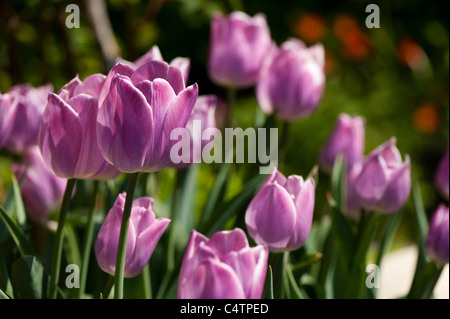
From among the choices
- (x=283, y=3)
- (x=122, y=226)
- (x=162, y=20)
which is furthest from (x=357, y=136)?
(x=283, y=3)

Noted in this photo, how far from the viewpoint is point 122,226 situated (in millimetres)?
708

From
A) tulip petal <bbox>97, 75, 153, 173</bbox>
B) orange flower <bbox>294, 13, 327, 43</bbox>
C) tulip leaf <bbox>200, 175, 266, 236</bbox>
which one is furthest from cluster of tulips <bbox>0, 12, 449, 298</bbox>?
orange flower <bbox>294, 13, 327, 43</bbox>

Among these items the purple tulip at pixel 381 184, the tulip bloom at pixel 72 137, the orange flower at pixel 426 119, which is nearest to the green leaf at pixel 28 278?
the tulip bloom at pixel 72 137

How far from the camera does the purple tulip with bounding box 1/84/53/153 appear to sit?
1076 mm

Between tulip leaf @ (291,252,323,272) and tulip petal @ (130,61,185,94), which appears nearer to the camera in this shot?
tulip petal @ (130,61,185,94)

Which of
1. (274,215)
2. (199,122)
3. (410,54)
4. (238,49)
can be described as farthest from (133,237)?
(410,54)

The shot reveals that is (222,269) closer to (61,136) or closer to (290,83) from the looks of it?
(61,136)

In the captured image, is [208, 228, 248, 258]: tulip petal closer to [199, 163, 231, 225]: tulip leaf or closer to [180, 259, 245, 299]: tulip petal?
[180, 259, 245, 299]: tulip petal

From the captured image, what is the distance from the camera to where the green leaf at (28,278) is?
32.5 inches

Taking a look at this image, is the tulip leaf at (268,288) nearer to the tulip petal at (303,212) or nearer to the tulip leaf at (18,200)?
the tulip petal at (303,212)

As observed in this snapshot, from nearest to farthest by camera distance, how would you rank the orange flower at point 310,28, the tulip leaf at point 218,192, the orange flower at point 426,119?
the tulip leaf at point 218,192
the orange flower at point 426,119
the orange flower at point 310,28

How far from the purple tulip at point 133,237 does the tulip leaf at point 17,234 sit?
0.44 ft

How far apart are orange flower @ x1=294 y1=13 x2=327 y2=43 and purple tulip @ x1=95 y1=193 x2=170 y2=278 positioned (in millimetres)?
2585

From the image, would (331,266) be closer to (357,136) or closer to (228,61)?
(357,136)
